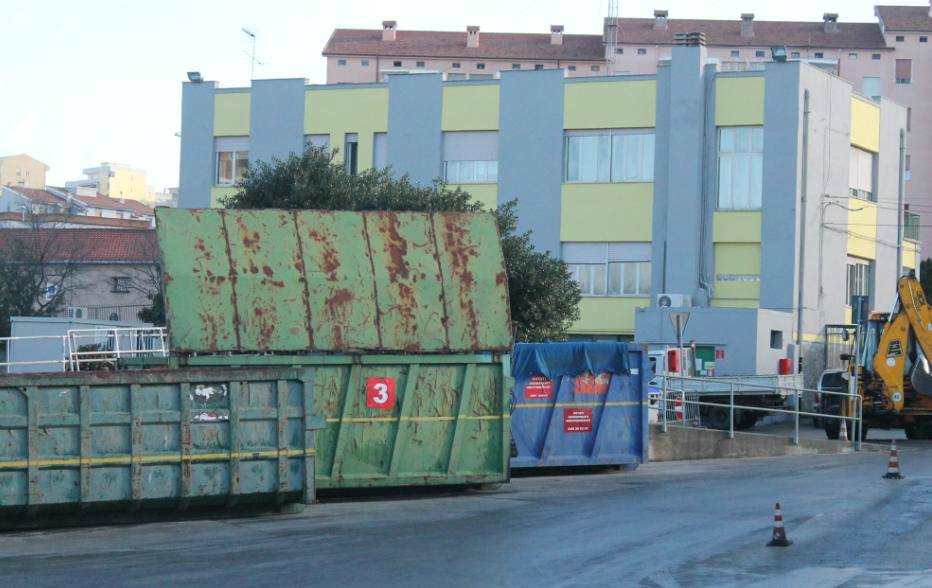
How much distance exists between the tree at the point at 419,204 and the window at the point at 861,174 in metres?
19.1

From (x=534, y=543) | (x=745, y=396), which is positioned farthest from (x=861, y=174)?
(x=534, y=543)

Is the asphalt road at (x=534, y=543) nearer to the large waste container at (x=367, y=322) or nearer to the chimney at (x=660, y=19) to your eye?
the large waste container at (x=367, y=322)

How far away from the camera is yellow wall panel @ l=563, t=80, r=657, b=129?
43.2m

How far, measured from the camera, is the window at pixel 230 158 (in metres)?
47.9

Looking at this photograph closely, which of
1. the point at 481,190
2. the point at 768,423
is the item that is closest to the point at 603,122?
the point at 481,190

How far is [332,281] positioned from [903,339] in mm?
16568

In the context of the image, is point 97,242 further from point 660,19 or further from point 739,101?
point 660,19

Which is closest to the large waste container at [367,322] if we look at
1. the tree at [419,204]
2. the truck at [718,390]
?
the tree at [419,204]

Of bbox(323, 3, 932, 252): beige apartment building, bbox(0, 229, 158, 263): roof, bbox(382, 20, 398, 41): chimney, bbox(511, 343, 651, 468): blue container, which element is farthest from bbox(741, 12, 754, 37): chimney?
bbox(511, 343, 651, 468): blue container

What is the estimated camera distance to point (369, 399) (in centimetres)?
1684

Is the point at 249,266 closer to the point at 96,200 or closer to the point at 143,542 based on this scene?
the point at 143,542

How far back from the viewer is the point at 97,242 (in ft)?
217

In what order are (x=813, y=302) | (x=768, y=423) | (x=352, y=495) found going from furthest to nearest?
(x=813, y=302)
(x=768, y=423)
(x=352, y=495)

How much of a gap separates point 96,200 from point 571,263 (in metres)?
80.0
